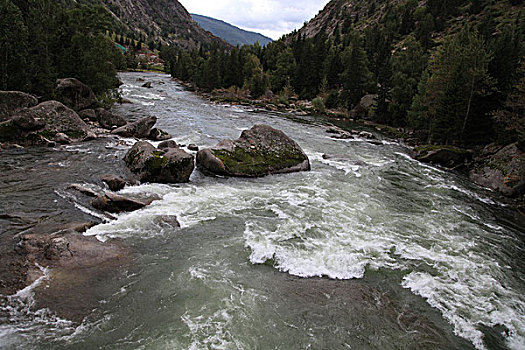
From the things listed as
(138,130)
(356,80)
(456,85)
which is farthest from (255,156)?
(356,80)

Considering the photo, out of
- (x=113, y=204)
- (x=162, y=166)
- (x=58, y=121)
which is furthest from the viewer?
(x=58, y=121)

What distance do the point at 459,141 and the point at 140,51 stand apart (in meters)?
196

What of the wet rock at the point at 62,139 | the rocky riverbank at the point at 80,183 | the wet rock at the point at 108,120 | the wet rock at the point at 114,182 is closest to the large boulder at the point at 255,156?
the rocky riverbank at the point at 80,183

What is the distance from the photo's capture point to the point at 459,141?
31391mm

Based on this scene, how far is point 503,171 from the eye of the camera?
70.1ft

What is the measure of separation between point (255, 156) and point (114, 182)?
8.42 metres

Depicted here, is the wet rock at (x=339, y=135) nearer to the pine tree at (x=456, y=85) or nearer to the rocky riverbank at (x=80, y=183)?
the pine tree at (x=456, y=85)

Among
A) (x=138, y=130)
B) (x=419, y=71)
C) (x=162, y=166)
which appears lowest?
(x=138, y=130)

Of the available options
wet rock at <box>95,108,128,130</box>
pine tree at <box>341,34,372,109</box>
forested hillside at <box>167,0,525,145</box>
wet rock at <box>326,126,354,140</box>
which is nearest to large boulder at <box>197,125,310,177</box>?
wet rock at <box>95,108,128,130</box>

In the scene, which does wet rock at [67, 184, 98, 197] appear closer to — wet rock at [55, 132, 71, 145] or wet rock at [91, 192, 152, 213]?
wet rock at [91, 192, 152, 213]

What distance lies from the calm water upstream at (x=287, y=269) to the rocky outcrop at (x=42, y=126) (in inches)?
101

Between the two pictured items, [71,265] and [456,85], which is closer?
[71,265]

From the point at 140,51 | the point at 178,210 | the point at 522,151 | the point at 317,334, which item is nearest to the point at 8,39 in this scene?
the point at 178,210

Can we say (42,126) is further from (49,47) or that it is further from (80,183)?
(49,47)
